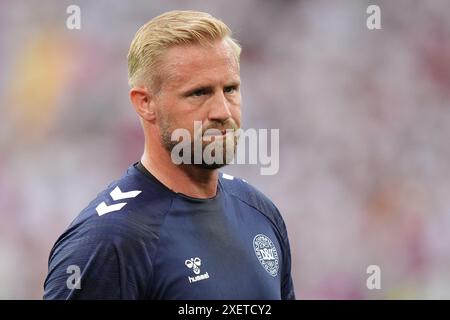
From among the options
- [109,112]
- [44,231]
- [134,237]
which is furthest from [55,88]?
[134,237]

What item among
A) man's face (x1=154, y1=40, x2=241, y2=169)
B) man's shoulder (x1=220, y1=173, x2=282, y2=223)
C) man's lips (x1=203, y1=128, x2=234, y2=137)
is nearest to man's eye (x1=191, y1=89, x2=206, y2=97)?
man's face (x1=154, y1=40, x2=241, y2=169)

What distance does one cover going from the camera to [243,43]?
17.6ft

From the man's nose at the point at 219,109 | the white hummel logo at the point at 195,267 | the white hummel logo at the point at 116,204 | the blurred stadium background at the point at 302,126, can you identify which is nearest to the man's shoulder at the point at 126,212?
the white hummel logo at the point at 116,204

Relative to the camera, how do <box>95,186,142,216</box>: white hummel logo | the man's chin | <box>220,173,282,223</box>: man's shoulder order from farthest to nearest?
1. <box>220,173,282,223</box>: man's shoulder
2. the man's chin
3. <box>95,186,142,216</box>: white hummel logo

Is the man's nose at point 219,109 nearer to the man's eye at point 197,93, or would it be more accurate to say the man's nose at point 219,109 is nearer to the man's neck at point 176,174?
the man's eye at point 197,93

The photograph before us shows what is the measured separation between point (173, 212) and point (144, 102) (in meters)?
0.36

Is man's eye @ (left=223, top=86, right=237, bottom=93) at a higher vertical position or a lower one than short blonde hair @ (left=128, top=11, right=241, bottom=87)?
lower

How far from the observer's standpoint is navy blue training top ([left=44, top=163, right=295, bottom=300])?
2.05 m

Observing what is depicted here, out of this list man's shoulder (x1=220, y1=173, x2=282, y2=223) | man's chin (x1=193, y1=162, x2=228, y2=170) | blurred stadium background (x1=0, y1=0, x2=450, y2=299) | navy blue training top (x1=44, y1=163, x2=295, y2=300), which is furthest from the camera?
blurred stadium background (x1=0, y1=0, x2=450, y2=299)

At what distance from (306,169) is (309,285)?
83cm

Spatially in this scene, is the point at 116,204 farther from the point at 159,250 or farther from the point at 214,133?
the point at 214,133

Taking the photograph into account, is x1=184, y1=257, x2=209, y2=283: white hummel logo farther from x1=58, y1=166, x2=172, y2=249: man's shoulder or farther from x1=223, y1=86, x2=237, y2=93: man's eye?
x1=223, y1=86, x2=237, y2=93: man's eye

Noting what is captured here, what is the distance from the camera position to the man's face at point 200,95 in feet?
7.27
